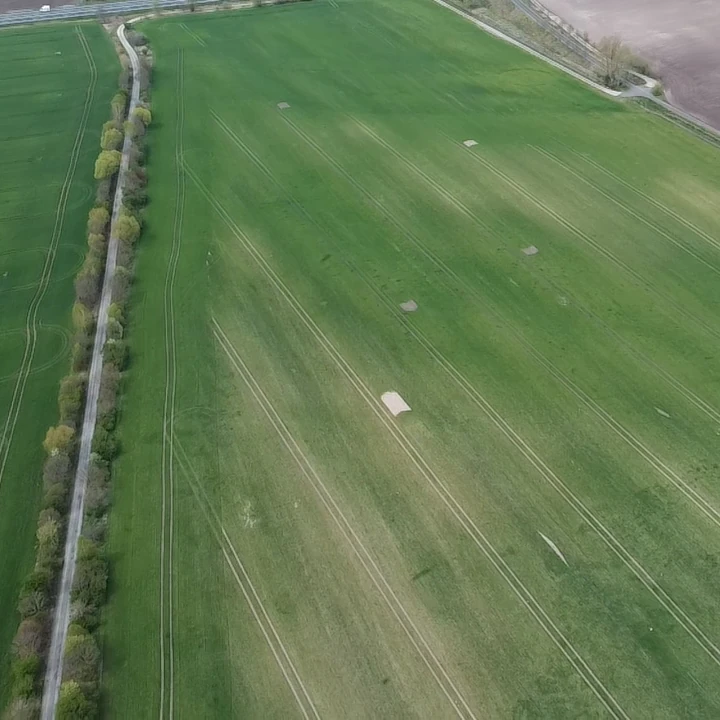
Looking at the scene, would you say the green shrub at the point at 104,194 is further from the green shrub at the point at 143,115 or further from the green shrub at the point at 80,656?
the green shrub at the point at 80,656

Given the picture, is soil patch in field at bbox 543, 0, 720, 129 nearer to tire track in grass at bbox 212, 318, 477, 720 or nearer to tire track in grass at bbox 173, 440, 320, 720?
tire track in grass at bbox 212, 318, 477, 720

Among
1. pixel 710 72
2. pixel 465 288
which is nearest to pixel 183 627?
pixel 465 288

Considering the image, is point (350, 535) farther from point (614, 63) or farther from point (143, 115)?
point (614, 63)

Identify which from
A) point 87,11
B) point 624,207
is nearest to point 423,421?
point 624,207

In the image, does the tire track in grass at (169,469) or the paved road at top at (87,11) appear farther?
the paved road at top at (87,11)

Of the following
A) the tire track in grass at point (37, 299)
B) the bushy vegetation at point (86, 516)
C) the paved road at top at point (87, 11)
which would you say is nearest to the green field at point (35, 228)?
the tire track in grass at point (37, 299)
